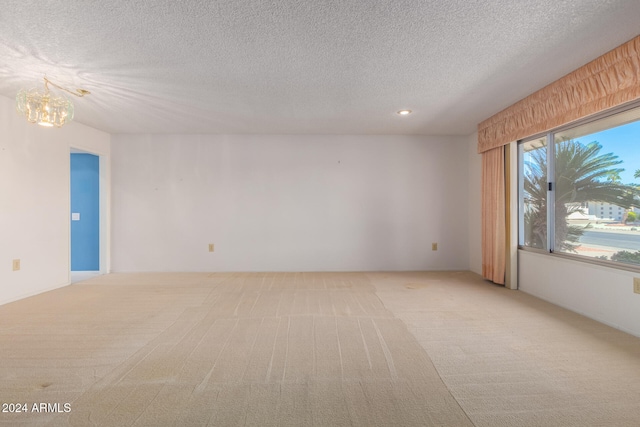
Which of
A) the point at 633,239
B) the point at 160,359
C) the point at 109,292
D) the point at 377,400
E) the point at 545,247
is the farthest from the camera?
the point at 109,292

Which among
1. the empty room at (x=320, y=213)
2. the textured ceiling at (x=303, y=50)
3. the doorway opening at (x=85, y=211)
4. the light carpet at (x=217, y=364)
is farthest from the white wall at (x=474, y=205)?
the doorway opening at (x=85, y=211)

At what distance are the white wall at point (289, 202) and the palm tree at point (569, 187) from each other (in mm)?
1330

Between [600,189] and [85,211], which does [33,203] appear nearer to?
[85,211]

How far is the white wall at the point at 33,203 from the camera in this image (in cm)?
316

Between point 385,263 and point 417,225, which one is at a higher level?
point 417,225

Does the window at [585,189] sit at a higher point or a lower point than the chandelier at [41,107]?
lower

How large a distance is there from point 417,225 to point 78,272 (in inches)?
224

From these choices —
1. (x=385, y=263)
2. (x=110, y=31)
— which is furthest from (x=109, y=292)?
(x=385, y=263)

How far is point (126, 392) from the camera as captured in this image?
5.16 feet

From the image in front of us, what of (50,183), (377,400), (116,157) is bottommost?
(377,400)

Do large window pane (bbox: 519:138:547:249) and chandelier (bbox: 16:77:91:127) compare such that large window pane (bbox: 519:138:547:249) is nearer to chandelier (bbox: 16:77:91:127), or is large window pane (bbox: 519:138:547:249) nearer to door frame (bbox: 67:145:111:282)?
chandelier (bbox: 16:77:91:127)

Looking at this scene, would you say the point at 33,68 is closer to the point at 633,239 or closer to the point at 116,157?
the point at 116,157

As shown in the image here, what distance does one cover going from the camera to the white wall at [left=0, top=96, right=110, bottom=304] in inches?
124

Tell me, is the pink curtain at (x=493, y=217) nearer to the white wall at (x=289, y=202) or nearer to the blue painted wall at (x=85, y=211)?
the white wall at (x=289, y=202)
